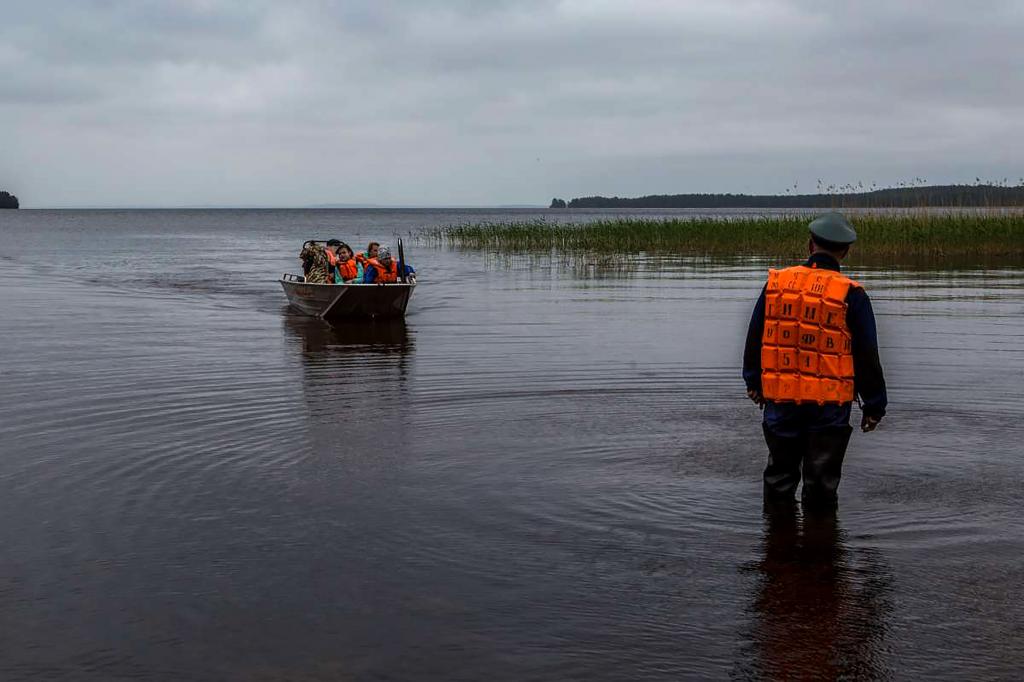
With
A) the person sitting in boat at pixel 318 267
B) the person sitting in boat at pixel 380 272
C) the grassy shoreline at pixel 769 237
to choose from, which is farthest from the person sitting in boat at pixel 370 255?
the grassy shoreline at pixel 769 237

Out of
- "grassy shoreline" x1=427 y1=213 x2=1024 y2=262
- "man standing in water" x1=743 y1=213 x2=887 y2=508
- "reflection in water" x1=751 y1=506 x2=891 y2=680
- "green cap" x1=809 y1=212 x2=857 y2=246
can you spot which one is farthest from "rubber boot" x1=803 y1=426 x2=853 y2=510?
"grassy shoreline" x1=427 y1=213 x2=1024 y2=262

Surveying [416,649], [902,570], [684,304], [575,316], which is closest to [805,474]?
[902,570]

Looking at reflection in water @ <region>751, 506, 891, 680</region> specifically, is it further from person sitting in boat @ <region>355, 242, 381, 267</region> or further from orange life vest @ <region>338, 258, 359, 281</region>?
orange life vest @ <region>338, 258, 359, 281</region>

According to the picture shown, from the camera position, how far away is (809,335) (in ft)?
21.8

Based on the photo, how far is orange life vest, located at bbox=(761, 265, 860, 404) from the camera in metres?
6.56

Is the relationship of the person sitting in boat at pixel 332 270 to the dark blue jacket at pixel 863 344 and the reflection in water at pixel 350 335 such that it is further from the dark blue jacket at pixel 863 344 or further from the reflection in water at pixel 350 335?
the dark blue jacket at pixel 863 344

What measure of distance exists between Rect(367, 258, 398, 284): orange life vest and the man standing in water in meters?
14.3

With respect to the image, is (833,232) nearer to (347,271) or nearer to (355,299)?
(355,299)

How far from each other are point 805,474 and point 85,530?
436cm

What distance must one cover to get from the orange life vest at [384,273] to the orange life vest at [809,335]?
1445 centimetres

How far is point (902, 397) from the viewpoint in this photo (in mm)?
11641

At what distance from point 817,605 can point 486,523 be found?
219cm

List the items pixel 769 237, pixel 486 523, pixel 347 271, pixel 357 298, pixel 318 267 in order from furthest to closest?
pixel 769 237 → pixel 318 267 → pixel 347 271 → pixel 357 298 → pixel 486 523

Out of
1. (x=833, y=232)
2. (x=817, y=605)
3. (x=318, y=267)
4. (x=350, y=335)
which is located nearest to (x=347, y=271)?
(x=318, y=267)
